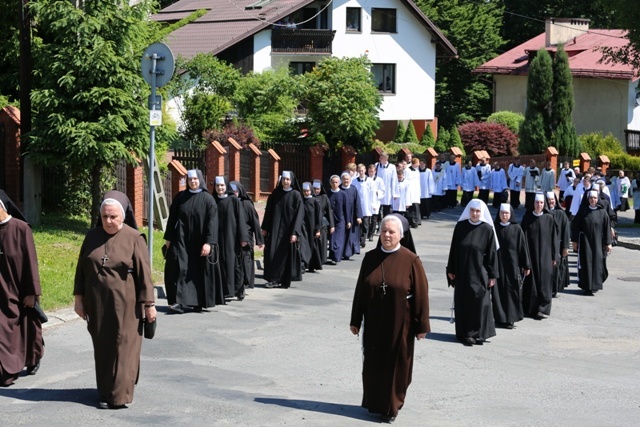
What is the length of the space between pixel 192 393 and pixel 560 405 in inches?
135

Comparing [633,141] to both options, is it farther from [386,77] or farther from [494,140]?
[386,77]

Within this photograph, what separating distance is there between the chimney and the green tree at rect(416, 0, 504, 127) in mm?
7146

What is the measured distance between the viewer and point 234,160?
3350cm

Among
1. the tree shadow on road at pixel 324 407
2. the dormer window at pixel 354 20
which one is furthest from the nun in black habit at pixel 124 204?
the dormer window at pixel 354 20

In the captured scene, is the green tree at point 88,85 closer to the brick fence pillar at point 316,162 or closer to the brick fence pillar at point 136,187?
the brick fence pillar at point 136,187

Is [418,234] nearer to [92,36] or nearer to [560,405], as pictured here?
[92,36]

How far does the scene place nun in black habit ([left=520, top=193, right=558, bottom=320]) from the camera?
1700 centimetres

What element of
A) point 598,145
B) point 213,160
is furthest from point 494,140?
point 213,160

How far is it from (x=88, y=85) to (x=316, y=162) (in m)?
16.6

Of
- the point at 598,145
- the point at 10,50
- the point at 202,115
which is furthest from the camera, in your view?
the point at 598,145

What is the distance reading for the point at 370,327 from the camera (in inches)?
413

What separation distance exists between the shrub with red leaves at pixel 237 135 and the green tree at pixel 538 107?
14.5 meters

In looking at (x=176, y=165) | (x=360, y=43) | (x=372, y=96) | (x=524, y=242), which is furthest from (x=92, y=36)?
(x=360, y=43)

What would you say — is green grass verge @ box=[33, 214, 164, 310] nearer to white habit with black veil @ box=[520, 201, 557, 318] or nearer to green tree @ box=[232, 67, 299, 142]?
white habit with black veil @ box=[520, 201, 557, 318]
